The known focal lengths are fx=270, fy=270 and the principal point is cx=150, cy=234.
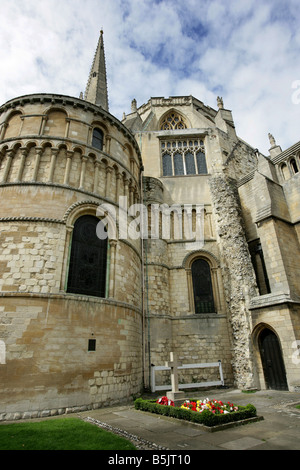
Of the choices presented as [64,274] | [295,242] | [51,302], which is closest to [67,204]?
[64,274]

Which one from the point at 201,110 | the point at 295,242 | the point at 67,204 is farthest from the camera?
the point at 201,110

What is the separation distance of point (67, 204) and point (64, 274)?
3080 millimetres

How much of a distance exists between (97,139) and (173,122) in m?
16.9

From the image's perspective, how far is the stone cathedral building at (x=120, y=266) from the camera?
9398 mm

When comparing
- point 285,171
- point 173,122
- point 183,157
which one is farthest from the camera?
point 173,122

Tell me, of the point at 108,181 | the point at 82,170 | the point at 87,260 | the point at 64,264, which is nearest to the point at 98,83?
the point at 108,181

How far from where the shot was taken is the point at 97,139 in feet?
48.1

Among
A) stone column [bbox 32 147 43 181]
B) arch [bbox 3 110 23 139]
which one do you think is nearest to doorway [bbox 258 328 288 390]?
stone column [bbox 32 147 43 181]

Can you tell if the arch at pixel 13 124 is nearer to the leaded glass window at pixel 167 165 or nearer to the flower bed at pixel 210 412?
the leaded glass window at pixel 167 165

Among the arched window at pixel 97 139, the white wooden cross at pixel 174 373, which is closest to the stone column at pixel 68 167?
the arched window at pixel 97 139

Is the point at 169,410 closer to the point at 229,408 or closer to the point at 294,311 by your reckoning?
the point at 229,408

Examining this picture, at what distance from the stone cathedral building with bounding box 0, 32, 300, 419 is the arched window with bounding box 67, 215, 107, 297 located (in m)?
0.05

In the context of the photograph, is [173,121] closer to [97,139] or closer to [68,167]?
[97,139]

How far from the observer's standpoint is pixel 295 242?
1495 centimetres
